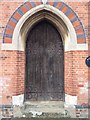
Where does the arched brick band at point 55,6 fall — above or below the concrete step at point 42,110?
above

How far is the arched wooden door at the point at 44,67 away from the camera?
797cm

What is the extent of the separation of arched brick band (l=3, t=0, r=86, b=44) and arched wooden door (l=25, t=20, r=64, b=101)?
30.7 inches

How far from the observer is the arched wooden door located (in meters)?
7.97

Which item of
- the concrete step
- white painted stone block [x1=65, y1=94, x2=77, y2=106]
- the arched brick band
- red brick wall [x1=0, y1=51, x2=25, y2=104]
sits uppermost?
the arched brick band

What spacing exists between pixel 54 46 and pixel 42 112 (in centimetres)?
223

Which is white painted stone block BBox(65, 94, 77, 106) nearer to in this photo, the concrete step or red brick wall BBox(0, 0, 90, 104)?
red brick wall BBox(0, 0, 90, 104)

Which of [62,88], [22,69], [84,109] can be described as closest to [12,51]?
[22,69]

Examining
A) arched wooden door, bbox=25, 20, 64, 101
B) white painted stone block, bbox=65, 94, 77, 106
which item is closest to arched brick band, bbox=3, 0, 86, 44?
arched wooden door, bbox=25, 20, 64, 101

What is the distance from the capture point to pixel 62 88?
7.96 meters

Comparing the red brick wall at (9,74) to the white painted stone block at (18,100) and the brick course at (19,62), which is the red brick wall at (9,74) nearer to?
the brick course at (19,62)

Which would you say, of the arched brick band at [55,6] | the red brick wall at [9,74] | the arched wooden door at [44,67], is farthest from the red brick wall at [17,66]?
the arched wooden door at [44,67]

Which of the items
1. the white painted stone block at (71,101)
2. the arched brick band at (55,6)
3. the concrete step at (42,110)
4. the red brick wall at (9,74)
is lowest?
the concrete step at (42,110)

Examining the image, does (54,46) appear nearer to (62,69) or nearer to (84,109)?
(62,69)

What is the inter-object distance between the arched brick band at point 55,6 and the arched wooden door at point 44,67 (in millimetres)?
779
